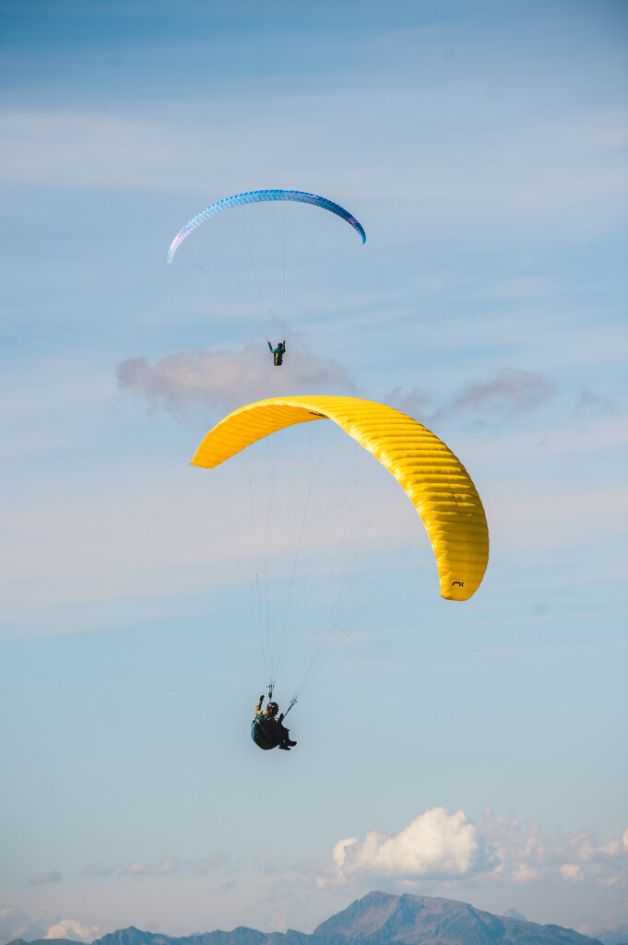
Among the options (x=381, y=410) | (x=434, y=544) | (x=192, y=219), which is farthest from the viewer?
(x=192, y=219)

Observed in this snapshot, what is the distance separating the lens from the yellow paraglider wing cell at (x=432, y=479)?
43.0 metres

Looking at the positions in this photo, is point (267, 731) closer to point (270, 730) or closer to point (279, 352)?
point (270, 730)

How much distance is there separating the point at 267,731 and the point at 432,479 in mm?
10036

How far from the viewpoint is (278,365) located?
63.6 metres

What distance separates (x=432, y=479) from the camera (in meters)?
43.8

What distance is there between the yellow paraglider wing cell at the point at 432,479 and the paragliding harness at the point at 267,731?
834cm

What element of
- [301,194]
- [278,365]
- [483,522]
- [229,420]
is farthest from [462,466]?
[278,365]

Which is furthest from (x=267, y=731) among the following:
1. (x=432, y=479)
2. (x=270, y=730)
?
(x=432, y=479)

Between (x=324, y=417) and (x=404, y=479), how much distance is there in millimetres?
5879

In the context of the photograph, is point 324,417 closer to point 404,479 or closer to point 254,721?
point 404,479

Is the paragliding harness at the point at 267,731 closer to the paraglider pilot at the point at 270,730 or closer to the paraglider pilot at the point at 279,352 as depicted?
the paraglider pilot at the point at 270,730

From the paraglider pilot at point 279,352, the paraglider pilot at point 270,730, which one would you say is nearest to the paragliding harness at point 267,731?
the paraglider pilot at point 270,730

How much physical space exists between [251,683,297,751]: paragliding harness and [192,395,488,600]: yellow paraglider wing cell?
8.34 meters

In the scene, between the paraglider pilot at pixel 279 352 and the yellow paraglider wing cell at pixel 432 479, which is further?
the paraglider pilot at pixel 279 352
